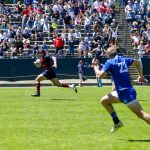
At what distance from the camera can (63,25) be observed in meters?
43.2

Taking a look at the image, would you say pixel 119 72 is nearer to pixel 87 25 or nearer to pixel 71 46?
pixel 71 46

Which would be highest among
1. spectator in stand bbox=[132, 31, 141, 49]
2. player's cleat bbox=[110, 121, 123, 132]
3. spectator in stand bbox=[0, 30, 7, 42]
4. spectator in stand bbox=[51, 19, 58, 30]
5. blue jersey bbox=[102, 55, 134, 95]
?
blue jersey bbox=[102, 55, 134, 95]

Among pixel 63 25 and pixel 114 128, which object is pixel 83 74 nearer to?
pixel 63 25

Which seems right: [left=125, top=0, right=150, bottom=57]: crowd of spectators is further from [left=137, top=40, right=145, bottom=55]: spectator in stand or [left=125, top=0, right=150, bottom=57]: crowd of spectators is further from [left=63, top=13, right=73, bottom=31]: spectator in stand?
[left=63, top=13, right=73, bottom=31]: spectator in stand

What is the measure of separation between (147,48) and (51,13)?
22.2 ft

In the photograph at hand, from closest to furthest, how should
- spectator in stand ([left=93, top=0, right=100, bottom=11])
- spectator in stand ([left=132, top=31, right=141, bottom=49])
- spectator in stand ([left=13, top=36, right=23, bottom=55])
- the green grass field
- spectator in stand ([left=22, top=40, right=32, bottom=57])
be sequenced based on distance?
the green grass field < spectator in stand ([left=13, top=36, right=23, bottom=55]) < spectator in stand ([left=22, top=40, right=32, bottom=57]) < spectator in stand ([left=132, top=31, right=141, bottom=49]) < spectator in stand ([left=93, top=0, right=100, bottom=11])

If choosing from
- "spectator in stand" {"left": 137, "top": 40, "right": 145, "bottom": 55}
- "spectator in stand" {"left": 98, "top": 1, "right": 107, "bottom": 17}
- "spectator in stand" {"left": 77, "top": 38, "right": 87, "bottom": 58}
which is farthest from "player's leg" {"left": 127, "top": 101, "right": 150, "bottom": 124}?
"spectator in stand" {"left": 98, "top": 1, "right": 107, "bottom": 17}

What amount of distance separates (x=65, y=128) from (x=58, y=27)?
28.7 metres

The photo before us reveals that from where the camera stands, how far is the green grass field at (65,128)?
12.4 metres

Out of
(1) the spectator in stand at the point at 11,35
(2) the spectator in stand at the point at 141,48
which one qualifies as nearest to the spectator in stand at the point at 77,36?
(2) the spectator in stand at the point at 141,48

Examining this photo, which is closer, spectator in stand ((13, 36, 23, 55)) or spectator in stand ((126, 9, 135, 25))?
spectator in stand ((13, 36, 23, 55))

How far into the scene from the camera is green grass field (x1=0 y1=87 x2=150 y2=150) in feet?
40.8

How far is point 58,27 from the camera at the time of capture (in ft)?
142

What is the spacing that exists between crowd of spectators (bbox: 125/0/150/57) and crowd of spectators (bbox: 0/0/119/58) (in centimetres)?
110
